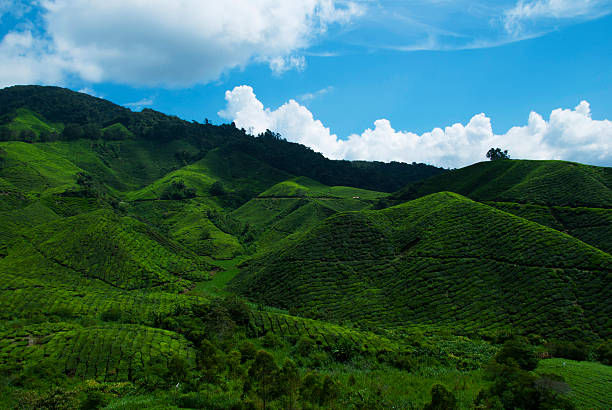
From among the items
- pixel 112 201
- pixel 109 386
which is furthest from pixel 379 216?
pixel 112 201

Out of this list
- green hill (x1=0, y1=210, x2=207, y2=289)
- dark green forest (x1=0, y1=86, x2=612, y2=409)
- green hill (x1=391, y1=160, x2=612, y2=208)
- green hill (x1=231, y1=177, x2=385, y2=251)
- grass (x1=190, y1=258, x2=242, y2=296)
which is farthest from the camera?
green hill (x1=231, y1=177, x2=385, y2=251)

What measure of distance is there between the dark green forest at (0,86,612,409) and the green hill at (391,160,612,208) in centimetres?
62

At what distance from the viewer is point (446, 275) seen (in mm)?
51938

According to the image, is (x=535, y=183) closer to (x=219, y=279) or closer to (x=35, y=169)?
(x=219, y=279)

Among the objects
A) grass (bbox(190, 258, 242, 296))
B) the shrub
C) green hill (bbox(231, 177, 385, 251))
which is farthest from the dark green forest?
green hill (bbox(231, 177, 385, 251))

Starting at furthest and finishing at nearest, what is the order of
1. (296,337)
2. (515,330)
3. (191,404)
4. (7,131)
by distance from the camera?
(7,131) < (515,330) < (296,337) < (191,404)

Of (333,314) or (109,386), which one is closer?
(109,386)

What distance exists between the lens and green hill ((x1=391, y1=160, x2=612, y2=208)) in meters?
76.4

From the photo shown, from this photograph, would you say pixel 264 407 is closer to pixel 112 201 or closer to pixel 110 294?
pixel 110 294

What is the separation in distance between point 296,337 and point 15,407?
2334 cm

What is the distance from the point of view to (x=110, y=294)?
47.4m

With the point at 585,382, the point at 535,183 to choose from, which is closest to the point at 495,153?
the point at 535,183

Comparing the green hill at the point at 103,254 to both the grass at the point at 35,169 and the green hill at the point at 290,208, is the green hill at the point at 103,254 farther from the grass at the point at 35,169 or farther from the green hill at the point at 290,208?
the grass at the point at 35,169

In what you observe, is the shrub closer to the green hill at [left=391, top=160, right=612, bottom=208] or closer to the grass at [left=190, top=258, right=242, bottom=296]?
the grass at [left=190, top=258, right=242, bottom=296]
